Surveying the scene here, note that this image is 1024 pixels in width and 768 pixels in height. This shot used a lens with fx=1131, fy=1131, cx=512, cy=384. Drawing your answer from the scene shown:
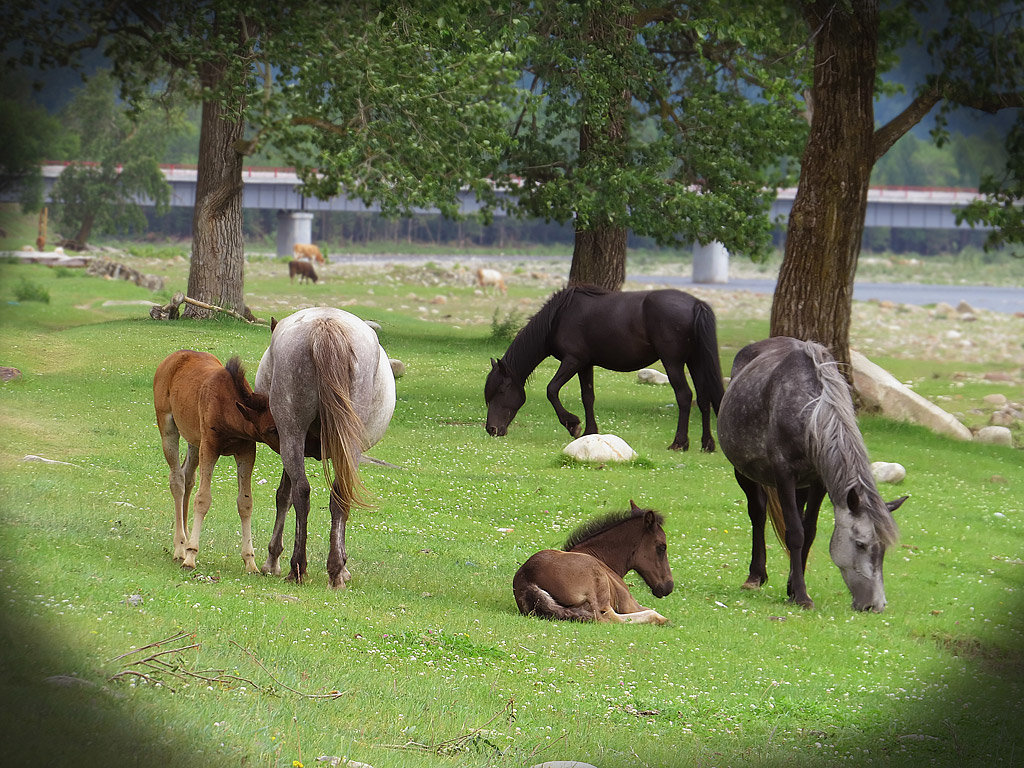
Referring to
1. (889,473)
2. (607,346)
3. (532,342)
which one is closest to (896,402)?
(889,473)

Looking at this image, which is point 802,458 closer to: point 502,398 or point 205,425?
point 205,425

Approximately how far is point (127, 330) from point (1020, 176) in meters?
5.41

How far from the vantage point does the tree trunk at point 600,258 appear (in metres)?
12.7

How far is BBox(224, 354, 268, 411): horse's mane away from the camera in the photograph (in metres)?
→ 3.94

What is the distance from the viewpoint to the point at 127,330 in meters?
6.06

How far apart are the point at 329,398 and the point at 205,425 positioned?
1.74 ft

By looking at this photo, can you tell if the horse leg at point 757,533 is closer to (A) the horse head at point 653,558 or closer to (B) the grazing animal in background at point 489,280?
(A) the horse head at point 653,558

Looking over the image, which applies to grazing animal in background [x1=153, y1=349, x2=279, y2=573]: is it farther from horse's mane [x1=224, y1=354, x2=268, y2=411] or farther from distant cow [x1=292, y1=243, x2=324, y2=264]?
distant cow [x1=292, y1=243, x2=324, y2=264]

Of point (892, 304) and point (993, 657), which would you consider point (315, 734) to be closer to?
point (993, 657)

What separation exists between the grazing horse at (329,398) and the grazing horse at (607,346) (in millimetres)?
4620

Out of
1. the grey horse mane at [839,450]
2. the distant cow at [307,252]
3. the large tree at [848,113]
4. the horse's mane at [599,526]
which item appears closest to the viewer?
the large tree at [848,113]

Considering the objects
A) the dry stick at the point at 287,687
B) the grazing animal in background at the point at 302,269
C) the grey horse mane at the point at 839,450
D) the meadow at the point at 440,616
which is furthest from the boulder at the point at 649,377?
the grazing animal in background at the point at 302,269

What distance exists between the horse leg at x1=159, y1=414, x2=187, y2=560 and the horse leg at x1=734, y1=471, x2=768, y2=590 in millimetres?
2573

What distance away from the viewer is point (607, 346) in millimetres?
9156
